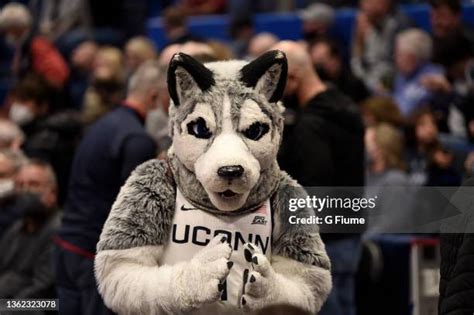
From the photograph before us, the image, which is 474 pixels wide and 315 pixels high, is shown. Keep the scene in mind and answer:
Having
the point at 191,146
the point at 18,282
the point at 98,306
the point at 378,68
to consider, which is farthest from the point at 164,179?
the point at 378,68

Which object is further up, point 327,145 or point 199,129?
point 327,145

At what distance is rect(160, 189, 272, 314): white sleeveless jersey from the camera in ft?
11.7

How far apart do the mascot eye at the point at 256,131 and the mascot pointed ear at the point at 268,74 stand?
106mm

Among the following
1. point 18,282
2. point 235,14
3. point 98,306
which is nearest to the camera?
point 98,306

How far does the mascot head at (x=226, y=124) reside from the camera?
3.51 metres

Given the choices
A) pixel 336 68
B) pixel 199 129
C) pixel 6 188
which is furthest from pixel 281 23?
pixel 199 129

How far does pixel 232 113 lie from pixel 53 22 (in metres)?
5.62

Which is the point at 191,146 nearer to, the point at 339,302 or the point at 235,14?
the point at 339,302

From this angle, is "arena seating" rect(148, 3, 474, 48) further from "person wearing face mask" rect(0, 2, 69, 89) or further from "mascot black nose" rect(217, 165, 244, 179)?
"mascot black nose" rect(217, 165, 244, 179)

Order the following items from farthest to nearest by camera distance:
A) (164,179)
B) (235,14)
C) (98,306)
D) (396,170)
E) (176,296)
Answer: (235,14), (396,170), (98,306), (164,179), (176,296)

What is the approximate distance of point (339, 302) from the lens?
184 inches

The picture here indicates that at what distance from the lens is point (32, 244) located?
15.8 ft

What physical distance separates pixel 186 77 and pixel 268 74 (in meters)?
0.25

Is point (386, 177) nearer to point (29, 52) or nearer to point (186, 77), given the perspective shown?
point (186, 77)
